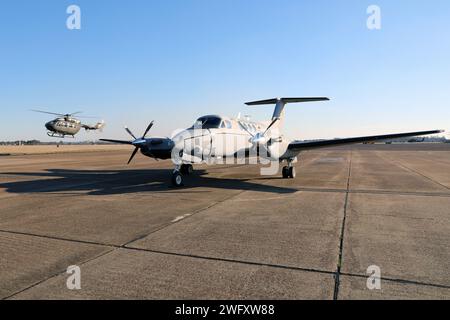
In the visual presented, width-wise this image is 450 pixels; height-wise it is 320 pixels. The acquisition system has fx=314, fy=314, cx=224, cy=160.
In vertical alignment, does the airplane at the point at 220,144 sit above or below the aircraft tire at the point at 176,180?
above

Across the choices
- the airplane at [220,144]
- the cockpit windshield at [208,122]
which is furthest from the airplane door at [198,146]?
the cockpit windshield at [208,122]

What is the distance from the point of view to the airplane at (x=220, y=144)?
40.0ft

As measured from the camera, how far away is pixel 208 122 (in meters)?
14.2

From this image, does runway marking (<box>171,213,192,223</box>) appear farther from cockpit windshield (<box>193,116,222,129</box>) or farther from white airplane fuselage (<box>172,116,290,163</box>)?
cockpit windshield (<box>193,116,222,129</box>)

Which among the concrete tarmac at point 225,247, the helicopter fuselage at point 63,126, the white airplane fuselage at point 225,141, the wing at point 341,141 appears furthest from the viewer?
the helicopter fuselage at point 63,126

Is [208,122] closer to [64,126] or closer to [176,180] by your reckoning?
[176,180]

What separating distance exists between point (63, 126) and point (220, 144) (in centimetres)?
5208

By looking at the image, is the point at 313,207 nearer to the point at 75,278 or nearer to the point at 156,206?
the point at 156,206

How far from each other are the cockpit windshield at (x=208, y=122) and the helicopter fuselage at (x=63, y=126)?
50.5 metres

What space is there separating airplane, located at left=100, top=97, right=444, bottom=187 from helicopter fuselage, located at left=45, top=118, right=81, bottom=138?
4705 centimetres

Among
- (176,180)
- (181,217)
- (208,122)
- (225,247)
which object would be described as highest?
(208,122)

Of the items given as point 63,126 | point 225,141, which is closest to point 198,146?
point 225,141

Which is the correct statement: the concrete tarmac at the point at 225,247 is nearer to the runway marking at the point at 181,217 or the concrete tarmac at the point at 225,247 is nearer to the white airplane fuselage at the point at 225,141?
the runway marking at the point at 181,217

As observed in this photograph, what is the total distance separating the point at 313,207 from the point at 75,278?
21.6 ft
